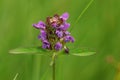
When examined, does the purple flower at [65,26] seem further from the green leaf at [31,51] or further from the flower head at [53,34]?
the green leaf at [31,51]

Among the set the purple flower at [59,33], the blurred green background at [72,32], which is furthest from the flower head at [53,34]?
the blurred green background at [72,32]

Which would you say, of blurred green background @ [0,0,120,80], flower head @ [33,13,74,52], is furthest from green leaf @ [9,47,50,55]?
blurred green background @ [0,0,120,80]

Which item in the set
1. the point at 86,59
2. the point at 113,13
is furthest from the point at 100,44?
the point at 113,13

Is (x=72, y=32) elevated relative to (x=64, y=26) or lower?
elevated

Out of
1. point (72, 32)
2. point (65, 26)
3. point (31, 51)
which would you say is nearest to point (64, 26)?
point (65, 26)

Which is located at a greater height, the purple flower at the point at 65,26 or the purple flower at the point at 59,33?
the purple flower at the point at 65,26

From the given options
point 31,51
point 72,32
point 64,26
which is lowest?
point 31,51

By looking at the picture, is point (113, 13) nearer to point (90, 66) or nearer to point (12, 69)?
point (90, 66)

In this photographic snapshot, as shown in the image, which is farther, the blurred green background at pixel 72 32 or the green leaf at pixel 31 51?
the blurred green background at pixel 72 32

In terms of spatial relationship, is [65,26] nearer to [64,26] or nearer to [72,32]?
[64,26]
